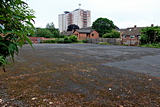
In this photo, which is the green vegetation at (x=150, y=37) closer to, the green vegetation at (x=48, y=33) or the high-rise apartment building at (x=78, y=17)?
the green vegetation at (x=48, y=33)

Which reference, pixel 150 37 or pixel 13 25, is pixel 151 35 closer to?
pixel 150 37

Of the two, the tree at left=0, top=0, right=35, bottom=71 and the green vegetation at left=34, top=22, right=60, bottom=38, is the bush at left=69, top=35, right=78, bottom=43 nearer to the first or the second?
the green vegetation at left=34, top=22, right=60, bottom=38

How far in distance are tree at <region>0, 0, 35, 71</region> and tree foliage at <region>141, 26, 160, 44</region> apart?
27.2 meters

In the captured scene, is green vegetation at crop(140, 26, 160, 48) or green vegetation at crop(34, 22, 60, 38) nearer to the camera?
green vegetation at crop(140, 26, 160, 48)

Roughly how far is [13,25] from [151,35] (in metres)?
28.4

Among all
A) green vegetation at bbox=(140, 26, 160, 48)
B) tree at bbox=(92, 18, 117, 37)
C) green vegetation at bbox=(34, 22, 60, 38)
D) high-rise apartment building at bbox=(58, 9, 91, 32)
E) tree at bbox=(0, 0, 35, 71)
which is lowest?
tree at bbox=(0, 0, 35, 71)

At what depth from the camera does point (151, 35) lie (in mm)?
25344

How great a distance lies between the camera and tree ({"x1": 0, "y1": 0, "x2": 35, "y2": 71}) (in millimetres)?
1250

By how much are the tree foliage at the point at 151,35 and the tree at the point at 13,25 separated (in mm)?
27168

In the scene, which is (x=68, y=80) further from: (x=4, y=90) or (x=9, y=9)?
(x=9, y=9)

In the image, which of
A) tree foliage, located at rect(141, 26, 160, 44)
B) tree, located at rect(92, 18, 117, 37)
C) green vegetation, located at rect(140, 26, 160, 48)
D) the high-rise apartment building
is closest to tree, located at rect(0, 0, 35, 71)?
green vegetation, located at rect(140, 26, 160, 48)

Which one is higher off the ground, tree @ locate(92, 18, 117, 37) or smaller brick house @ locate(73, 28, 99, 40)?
tree @ locate(92, 18, 117, 37)

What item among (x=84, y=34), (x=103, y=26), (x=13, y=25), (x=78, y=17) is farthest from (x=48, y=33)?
(x=78, y=17)

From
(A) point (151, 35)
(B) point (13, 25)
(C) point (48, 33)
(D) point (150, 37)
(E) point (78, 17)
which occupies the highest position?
(E) point (78, 17)
